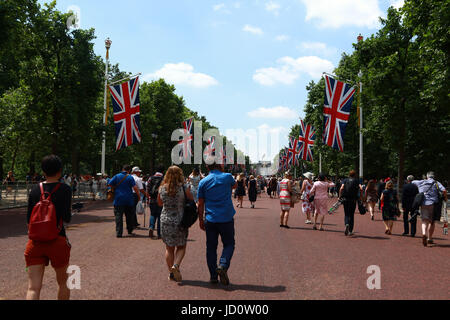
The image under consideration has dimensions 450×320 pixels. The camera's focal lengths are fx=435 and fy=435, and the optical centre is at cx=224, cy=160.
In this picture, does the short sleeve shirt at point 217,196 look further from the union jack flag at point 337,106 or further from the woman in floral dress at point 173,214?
the union jack flag at point 337,106

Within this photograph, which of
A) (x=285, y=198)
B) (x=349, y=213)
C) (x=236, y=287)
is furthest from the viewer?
(x=285, y=198)

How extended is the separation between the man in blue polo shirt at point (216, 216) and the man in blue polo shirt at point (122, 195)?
548 cm

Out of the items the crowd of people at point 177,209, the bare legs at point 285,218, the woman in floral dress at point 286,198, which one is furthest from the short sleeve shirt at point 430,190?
the bare legs at point 285,218

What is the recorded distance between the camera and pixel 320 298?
18.3 feet

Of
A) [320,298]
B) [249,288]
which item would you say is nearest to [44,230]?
[249,288]

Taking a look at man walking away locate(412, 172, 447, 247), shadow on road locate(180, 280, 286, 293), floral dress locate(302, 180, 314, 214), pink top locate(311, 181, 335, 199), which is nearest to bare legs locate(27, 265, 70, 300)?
shadow on road locate(180, 280, 286, 293)

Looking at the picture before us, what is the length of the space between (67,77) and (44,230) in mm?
27310

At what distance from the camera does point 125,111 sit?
27.3 metres

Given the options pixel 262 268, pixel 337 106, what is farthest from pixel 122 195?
pixel 337 106

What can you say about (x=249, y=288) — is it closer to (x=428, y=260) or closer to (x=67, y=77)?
(x=428, y=260)

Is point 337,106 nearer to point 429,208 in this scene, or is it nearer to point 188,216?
point 429,208

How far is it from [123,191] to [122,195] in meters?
0.12

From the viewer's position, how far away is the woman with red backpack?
4.34m

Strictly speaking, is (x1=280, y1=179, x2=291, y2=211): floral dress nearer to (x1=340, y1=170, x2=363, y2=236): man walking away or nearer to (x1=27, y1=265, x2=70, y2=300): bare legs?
(x1=340, y1=170, x2=363, y2=236): man walking away
